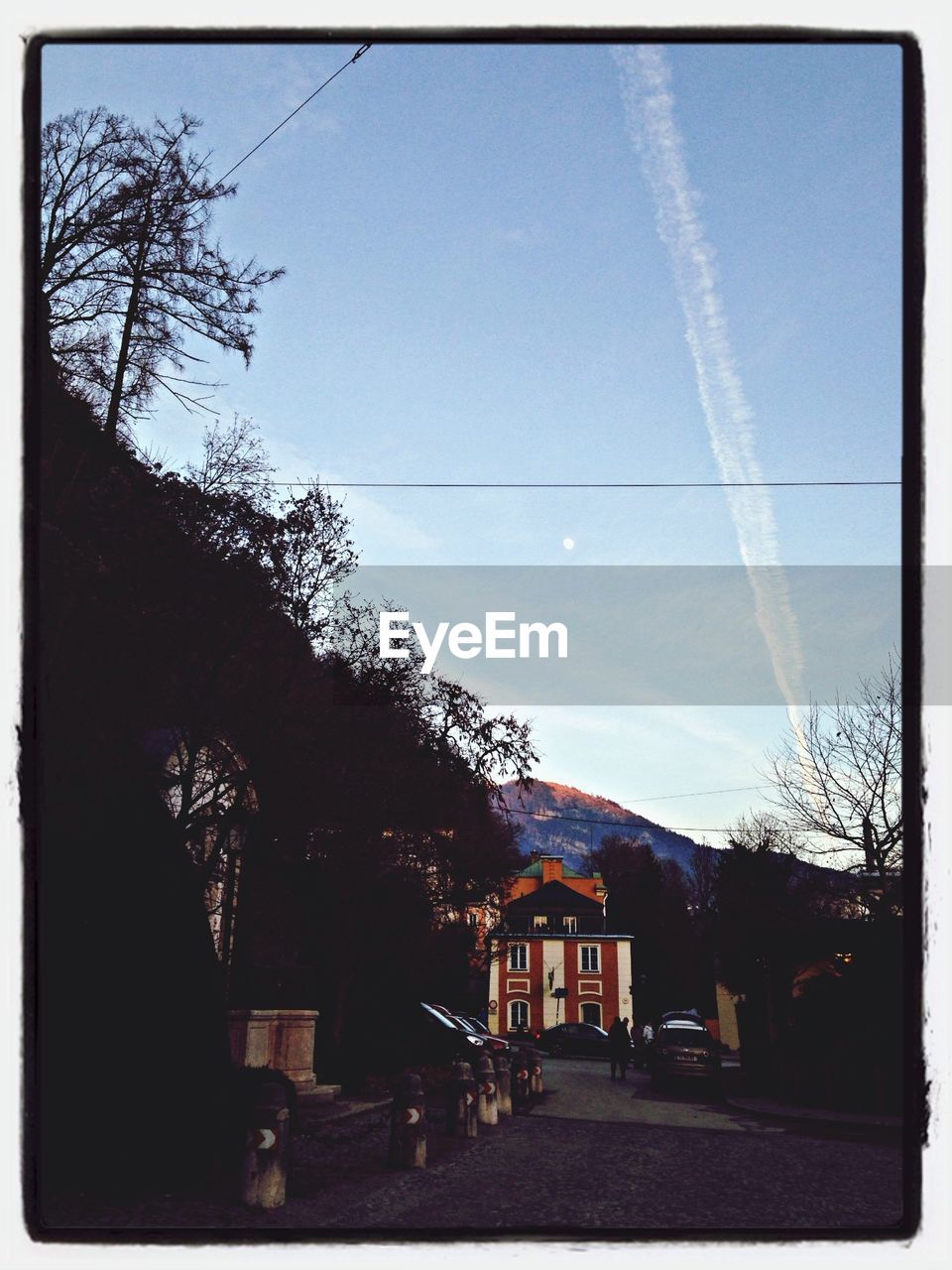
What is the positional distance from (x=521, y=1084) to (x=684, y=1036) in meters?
9.17

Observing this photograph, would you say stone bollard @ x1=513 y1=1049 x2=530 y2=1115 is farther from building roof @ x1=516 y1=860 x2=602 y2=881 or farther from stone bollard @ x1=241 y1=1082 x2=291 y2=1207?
building roof @ x1=516 y1=860 x2=602 y2=881

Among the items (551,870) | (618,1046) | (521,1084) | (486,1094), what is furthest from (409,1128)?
(551,870)

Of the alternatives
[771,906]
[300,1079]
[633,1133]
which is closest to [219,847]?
[300,1079]

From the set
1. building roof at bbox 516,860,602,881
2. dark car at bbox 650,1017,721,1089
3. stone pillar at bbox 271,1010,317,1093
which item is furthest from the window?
stone pillar at bbox 271,1010,317,1093

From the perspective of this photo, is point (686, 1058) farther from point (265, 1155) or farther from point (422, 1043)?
point (265, 1155)

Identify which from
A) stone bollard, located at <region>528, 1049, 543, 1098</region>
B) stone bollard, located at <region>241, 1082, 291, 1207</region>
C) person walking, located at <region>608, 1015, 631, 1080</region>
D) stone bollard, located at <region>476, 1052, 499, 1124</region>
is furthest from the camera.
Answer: person walking, located at <region>608, 1015, 631, 1080</region>

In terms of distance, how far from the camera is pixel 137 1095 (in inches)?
290

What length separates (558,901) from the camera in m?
69.8

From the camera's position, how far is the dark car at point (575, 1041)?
44844mm

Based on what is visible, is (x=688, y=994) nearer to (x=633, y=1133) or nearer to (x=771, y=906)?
(x=771, y=906)

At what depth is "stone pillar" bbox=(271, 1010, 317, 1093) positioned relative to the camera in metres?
14.0

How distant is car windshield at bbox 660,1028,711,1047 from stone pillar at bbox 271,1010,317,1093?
41.1 ft

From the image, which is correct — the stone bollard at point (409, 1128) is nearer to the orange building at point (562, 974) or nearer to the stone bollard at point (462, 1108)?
the stone bollard at point (462, 1108)
